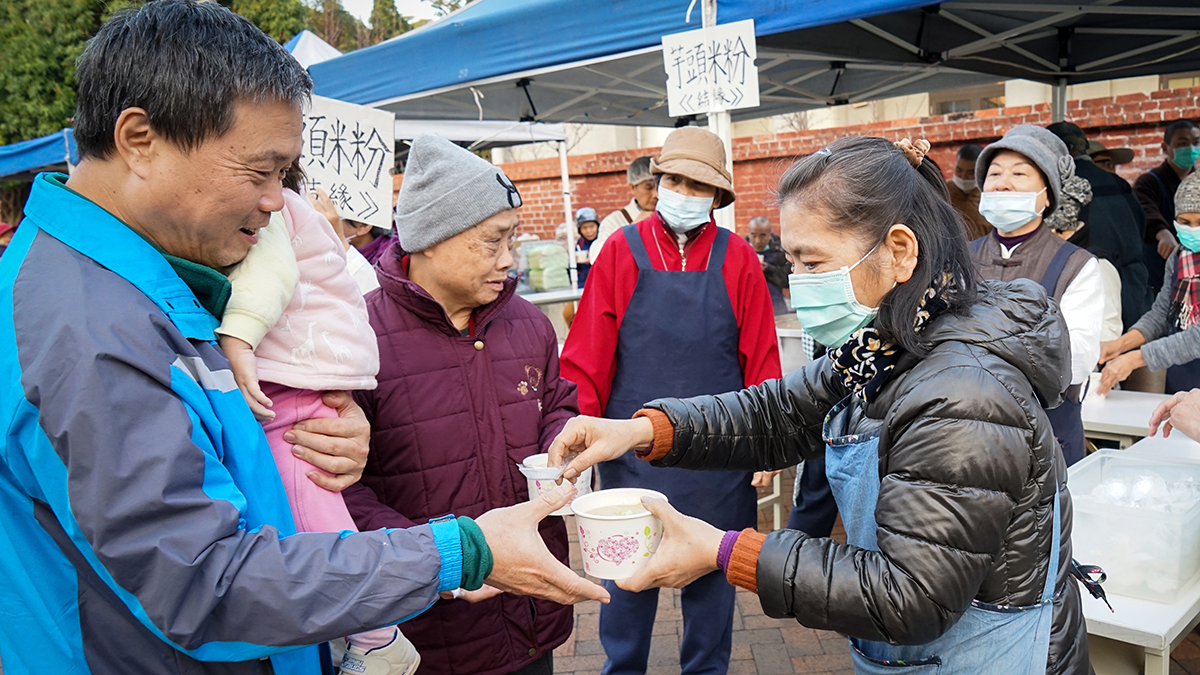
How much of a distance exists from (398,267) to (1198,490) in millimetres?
2414

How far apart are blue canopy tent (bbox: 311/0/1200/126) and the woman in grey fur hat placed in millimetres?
797

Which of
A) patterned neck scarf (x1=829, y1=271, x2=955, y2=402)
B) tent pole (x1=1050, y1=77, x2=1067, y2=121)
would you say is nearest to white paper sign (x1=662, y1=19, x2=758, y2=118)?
patterned neck scarf (x1=829, y1=271, x2=955, y2=402)

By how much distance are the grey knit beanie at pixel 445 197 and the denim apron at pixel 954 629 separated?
1.10m

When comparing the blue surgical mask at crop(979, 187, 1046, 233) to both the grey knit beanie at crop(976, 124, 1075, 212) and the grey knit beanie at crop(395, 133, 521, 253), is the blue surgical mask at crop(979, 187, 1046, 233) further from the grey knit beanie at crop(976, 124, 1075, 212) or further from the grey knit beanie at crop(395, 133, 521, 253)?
the grey knit beanie at crop(395, 133, 521, 253)

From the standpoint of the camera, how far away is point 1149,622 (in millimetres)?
2098

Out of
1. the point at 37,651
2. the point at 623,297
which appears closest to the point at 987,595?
the point at 37,651

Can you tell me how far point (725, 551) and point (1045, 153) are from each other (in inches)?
108

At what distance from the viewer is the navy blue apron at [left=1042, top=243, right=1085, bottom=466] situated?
3.02 m

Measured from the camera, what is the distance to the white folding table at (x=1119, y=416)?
11.4 feet

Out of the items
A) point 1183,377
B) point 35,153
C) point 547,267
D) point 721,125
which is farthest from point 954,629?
point 35,153

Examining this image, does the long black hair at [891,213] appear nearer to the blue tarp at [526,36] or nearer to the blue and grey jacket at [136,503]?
the blue and grey jacket at [136,503]

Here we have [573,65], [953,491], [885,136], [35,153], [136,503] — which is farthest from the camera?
[35,153]

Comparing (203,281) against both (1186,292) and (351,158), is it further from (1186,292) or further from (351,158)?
(1186,292)

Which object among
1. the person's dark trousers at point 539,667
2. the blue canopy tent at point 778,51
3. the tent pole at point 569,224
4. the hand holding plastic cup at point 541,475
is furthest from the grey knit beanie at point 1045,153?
the tent pole at point 569,224
